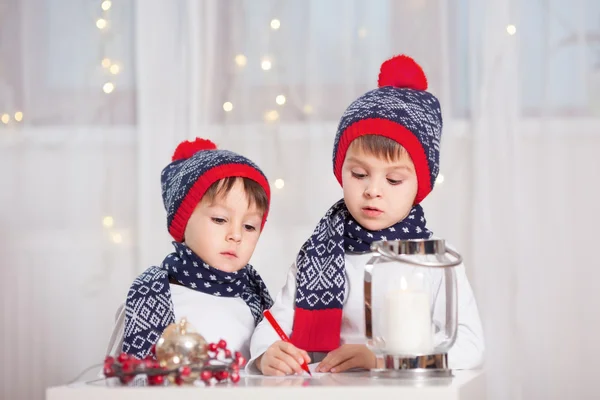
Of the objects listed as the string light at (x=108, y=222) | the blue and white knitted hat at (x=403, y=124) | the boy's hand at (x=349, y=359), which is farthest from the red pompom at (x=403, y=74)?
the string light at (x=108, y=222)

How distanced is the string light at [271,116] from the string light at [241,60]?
152 mm

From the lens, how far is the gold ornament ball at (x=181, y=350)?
1062mm

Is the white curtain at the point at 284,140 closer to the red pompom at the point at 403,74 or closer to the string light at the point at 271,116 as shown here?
the string light at the point at 271,116

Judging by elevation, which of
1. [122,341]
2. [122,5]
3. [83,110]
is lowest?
[122,341]

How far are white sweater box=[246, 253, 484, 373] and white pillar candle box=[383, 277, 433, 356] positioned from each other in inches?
3.9

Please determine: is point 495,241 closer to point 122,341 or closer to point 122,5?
point 122,341

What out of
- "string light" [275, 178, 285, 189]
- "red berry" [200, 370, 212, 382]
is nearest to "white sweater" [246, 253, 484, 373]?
"red berry" [200, 370, 212, 382]

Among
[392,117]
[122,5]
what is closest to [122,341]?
[392,117]

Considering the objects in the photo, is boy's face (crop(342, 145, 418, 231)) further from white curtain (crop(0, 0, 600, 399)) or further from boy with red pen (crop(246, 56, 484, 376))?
white curtain (crop(0, 0, 600, 399))

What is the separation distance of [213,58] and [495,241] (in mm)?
914

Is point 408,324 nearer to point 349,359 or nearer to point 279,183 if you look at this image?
point 349,359

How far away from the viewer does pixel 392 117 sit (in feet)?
4.89

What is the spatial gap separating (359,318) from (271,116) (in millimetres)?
947

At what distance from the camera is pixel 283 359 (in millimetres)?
1266
